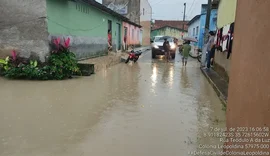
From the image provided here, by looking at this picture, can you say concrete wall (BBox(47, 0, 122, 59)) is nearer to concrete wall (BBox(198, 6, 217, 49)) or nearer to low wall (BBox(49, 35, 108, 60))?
low wall (BBox(49, 35, 108, 60))

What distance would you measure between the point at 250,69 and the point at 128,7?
33.7 m

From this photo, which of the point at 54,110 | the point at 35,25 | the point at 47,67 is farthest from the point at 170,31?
the point at 54,110

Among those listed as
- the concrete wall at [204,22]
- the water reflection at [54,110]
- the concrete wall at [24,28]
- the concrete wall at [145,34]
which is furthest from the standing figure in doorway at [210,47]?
the concrete wall at [145,34]

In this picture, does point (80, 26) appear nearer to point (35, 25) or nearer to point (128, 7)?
point (35, 25)

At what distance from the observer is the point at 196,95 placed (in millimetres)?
6906

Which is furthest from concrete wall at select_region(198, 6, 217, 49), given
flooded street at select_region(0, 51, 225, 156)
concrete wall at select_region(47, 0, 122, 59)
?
flooded street at select_region(0, 51, 225, 156)

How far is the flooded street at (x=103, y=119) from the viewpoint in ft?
11.2

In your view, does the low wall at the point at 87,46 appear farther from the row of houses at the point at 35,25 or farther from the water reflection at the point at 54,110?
the water reflection at the point at 54,110

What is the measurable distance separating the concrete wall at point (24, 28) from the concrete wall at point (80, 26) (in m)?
0.37

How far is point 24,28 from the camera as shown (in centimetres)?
863

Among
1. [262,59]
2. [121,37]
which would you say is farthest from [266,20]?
[121,37]

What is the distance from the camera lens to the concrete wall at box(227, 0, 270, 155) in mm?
1841

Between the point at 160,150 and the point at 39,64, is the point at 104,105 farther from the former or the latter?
the point at 39,64

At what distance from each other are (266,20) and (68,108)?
4.30 m
